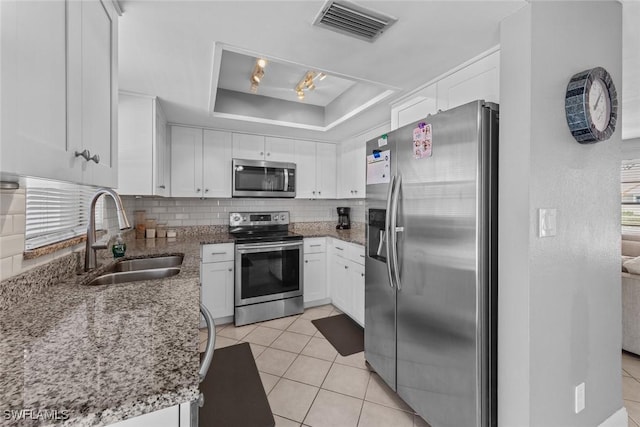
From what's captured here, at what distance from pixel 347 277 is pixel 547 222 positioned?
2.07 metres

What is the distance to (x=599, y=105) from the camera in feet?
4.63

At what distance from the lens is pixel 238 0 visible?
1.30 m

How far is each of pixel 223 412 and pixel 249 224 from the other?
7.12 ft

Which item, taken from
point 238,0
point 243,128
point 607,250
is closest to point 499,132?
point 607,250

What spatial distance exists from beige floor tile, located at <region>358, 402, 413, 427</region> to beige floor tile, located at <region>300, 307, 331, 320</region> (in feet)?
4.68

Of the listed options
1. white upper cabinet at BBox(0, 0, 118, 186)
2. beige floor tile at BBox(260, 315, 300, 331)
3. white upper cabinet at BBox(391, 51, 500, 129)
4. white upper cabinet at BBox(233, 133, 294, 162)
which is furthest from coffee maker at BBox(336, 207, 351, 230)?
white upper cabinet at BBox(0, 0, 118, 186)

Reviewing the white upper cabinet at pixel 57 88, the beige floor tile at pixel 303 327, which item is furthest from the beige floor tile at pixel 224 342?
the white upper cabinet at pixel 57 88

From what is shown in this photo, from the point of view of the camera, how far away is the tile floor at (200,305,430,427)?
1.74 m

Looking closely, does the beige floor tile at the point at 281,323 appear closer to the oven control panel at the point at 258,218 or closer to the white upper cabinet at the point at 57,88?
the oven control panel at the point at 258,218

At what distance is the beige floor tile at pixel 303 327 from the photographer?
113 inches

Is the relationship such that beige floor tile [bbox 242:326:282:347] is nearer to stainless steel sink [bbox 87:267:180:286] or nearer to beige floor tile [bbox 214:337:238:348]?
beige floor tile [bbox 214:337:238:348]

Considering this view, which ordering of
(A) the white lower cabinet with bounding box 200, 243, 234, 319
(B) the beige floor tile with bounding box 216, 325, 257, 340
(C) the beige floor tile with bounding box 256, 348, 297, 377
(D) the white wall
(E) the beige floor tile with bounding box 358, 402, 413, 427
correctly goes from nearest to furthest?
1. (D) the white wall
2. (E) the beige floor tile with bounding box 358, 402, 413, 427
3. (C) the beige floor tile with bounding box 256, 348, 297, 377
4. (B) the beige floor tile with bounding box 216, 325, 257, 340
5. (A) the white lower cabinet with bounding box 200, 243, 234, 319

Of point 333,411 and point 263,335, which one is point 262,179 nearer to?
point 263,335

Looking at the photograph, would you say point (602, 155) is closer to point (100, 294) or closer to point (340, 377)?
point (340, 377)
